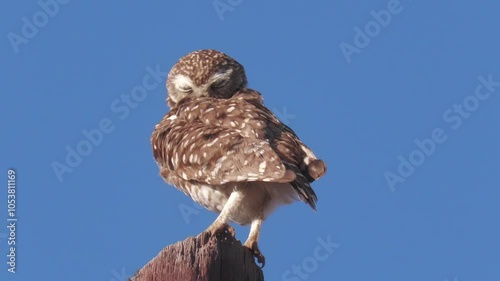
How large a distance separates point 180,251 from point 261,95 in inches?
145

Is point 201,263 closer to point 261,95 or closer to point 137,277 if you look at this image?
point 137,277

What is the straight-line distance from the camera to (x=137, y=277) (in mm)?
5129

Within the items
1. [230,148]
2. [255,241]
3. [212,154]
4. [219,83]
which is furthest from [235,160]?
[219,83]

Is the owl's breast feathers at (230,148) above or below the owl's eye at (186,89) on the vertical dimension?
below

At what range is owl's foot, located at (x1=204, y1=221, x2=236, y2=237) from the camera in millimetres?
5824

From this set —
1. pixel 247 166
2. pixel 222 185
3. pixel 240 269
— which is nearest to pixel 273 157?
pixel 247 166

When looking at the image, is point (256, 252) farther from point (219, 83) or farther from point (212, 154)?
point (219, 83)

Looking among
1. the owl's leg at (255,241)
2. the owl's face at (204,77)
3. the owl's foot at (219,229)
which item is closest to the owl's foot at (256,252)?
the owl's leg at (255,241)

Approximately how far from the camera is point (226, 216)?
668 cm

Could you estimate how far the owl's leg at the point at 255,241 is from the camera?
6648 mm

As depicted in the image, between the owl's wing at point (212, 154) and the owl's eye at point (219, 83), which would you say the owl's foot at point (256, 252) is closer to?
the owl's wing at point (212, 154)

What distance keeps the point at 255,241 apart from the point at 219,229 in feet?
3.13

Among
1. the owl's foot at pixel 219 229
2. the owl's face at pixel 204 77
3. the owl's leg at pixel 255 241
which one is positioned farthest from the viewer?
the owl's face at pixel 204 77

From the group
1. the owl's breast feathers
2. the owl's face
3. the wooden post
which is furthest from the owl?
the wooden post
